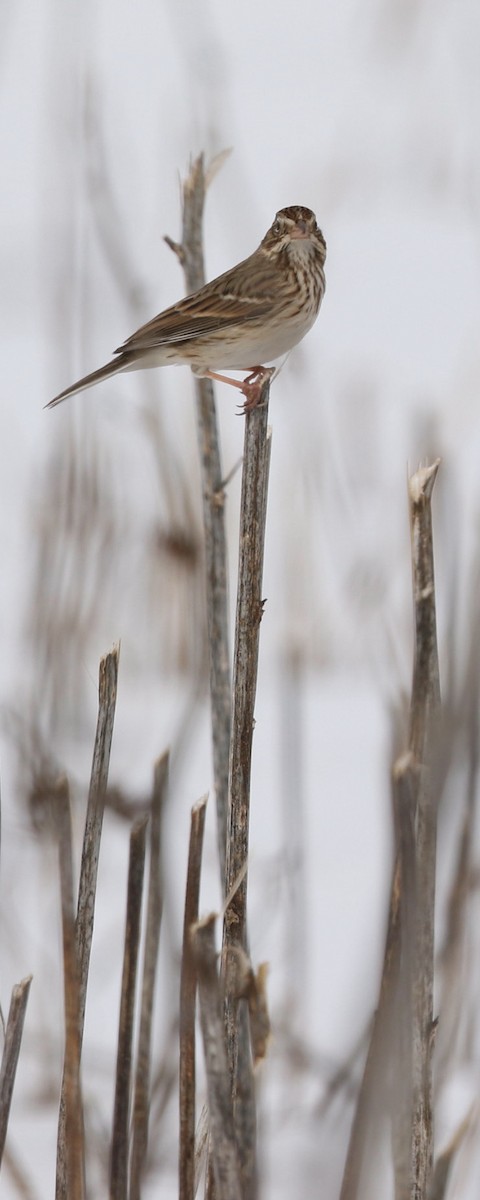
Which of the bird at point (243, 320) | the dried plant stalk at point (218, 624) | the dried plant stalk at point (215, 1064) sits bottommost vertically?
the dried plant stalk at point (215, 1064)

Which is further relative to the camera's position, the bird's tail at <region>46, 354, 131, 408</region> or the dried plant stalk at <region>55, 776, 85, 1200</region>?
the bird's tail at <region>46, 354, 131, 408</region>

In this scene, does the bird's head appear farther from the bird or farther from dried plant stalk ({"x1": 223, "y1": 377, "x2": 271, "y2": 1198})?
dried plant stalk ({"x1": 223, "y1": 377, "x2": 271, "y2": 1198})

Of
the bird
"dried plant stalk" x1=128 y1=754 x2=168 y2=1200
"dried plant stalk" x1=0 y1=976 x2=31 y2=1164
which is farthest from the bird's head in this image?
"dried plant stalk" x1=0 y1=976 x2=31 y2=1164

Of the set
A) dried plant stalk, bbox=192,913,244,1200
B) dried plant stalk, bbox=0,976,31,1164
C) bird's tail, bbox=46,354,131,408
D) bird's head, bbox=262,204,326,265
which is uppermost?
bird's head, bbox=262,204,326,265

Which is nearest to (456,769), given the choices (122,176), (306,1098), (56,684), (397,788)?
(397,788)

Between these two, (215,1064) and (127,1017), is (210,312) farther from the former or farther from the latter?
(215,1064)

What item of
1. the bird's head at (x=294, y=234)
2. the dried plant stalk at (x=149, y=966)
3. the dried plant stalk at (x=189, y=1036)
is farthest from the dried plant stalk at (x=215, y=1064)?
the bird's head at (x=294, y=234)

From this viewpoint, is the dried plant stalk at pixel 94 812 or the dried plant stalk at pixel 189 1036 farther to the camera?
the dried plant stalk at pixel 94 812

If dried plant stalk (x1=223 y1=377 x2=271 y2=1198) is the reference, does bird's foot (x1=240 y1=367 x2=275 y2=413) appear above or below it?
above

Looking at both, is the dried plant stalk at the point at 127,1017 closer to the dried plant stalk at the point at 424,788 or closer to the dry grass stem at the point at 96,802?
the dry grass stem at the point at 96,802

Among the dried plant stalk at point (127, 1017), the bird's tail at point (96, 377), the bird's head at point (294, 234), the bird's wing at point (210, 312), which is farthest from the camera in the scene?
the bird's head at point (294, 234)
